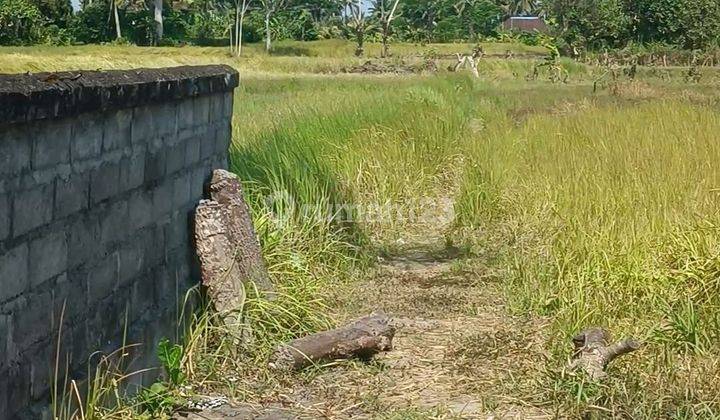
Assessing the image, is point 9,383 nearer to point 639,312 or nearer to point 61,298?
point 61,298

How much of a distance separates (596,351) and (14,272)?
110 inches

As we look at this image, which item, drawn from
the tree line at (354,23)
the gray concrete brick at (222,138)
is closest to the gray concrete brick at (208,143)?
the gray concrete brick at (222,138)

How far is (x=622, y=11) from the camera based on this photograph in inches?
1827

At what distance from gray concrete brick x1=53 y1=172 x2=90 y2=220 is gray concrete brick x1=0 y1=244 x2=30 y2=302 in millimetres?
281

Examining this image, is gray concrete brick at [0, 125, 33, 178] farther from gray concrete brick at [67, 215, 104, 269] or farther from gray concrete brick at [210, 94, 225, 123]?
gray concrete brick at [210, 94, 225, 123]

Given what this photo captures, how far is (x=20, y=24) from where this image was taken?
141 feet

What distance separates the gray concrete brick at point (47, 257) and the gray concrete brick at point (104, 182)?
347mm

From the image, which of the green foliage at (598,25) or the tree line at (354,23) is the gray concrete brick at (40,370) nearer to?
the tree line at (354,23)

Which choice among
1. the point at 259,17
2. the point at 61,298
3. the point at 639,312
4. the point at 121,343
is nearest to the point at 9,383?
the point at 61,298

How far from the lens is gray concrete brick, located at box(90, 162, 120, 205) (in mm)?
4254

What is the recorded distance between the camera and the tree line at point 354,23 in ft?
143

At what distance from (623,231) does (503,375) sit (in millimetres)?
2059

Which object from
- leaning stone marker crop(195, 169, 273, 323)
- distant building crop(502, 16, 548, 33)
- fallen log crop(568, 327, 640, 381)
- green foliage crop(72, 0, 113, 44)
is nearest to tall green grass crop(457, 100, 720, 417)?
fallen log crop(568, 327, 640, 381)

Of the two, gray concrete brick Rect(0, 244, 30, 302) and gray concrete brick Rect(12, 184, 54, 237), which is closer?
gray concrete brick Rect(0, 244, 30, 302)
